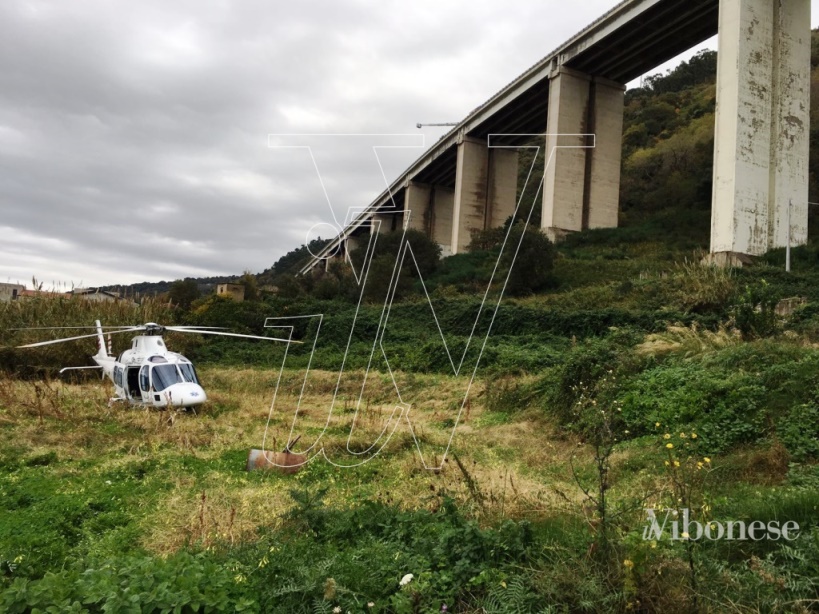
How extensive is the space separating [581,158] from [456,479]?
100 ft

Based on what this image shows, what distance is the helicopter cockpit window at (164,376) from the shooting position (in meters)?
11.3

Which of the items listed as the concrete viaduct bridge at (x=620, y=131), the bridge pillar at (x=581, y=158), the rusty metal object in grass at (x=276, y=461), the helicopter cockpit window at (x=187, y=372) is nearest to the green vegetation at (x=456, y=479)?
the rusty metal object in grass at (x=276, y=461)

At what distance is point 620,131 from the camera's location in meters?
35.5

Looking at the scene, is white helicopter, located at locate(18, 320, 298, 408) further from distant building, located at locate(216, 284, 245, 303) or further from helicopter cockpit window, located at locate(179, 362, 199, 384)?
distant building, located at locate(216, 284, 245, 303)

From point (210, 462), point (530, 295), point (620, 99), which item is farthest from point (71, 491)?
point (620, 99)

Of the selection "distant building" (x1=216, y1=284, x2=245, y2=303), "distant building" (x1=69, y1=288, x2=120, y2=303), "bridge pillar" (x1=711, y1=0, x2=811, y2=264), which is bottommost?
"distant building" (x1=69, y1=288, x2=120, y2=303)

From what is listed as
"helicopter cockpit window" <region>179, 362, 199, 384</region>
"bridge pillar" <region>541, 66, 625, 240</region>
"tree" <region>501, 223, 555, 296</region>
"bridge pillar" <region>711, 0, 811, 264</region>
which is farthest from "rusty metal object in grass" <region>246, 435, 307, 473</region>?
"bridge pillar" <region>541, 66, 625, 240</region>

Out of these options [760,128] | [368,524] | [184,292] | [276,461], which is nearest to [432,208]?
[184,292]

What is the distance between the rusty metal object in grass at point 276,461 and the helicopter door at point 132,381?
18.1 feet

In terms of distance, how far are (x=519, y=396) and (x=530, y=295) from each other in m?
16.0

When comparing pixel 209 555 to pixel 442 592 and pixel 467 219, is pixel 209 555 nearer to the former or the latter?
pixel 442 592

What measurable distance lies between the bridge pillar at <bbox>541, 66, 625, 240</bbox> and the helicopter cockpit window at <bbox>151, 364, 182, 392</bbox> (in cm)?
2471

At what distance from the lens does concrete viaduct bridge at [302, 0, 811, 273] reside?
877 inches

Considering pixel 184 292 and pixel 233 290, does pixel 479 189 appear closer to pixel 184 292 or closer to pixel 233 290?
pixel 233 290
